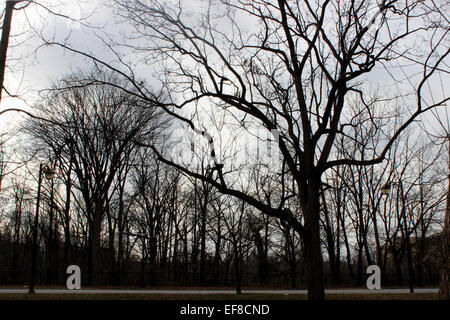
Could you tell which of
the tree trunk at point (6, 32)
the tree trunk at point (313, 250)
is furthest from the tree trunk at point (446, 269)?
the tree trunk at point (6, 32)

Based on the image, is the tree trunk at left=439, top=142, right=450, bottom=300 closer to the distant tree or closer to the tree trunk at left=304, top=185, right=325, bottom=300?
the tree trunk at left=304, top=185, right=325, bottom=300

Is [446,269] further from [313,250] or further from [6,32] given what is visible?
[6,32]

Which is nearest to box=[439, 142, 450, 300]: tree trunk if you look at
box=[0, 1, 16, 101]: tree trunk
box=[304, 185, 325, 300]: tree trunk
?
box=[304, 185, 325, 300]: tree trunk

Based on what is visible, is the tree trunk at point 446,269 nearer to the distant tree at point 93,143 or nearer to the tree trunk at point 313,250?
the tree trunk at point 313,250

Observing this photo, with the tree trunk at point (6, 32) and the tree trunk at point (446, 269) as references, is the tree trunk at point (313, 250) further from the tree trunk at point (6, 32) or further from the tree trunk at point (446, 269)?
the tree trunk at point (6, 32)

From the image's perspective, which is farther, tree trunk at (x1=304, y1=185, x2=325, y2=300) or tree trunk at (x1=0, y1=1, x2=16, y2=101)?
tree trunk at (x1=304, y1=185, x2=325, y2=300)

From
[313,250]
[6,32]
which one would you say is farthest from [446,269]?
[6,32]

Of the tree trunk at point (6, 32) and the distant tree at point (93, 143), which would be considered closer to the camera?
the tree trunk at point (6, 32)

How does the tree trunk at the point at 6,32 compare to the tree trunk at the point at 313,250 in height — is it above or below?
above

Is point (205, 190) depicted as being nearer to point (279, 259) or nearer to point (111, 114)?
point (111, 114)

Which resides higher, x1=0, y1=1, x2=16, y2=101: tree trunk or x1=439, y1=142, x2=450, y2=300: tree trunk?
x1=0, y1=1, x2=16, y2=101: tree trunk

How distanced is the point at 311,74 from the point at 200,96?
12.0ft

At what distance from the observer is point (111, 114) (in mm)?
25328
